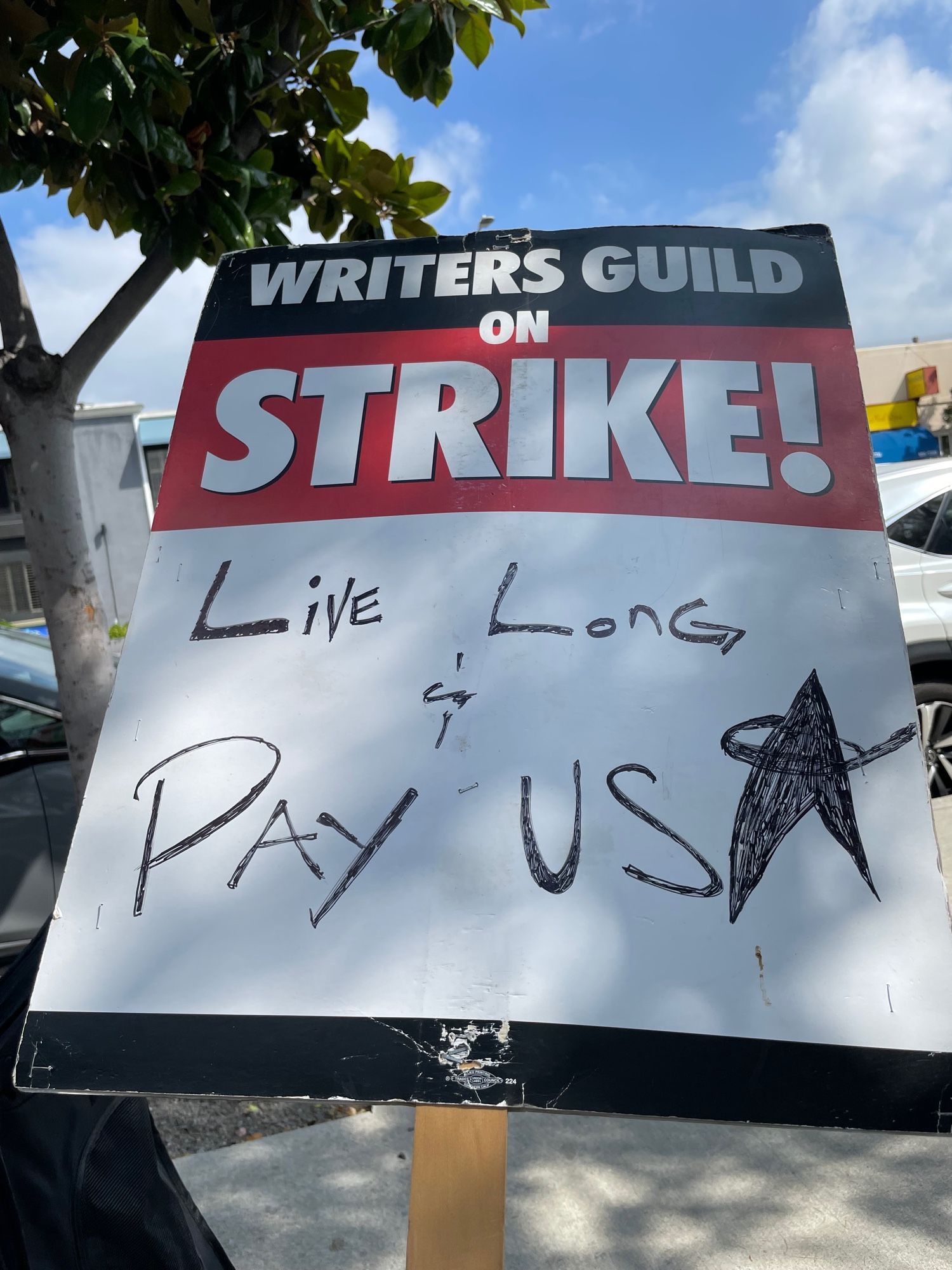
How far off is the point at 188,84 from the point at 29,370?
870mm

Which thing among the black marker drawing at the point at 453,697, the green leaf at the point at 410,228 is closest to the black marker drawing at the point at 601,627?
the black marker drawing at the point at 453,697

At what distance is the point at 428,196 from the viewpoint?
301 cm

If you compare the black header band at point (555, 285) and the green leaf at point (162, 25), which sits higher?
the green leaf at point (162, 25)

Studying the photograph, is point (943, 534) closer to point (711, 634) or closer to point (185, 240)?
point (185, 240)

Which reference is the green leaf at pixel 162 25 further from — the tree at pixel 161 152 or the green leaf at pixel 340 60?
the green leaf at pixel 340 60

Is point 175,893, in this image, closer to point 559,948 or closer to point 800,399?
point 559,948

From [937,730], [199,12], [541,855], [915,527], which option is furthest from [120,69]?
[937,730]

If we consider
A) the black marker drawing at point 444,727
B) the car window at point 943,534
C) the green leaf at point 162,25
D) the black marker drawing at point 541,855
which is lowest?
the black marker drawing at point 541,855

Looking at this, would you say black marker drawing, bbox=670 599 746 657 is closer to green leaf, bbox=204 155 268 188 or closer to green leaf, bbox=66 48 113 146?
green leaf, bbox=66 48 113 146

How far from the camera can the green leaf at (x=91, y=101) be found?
2160mm

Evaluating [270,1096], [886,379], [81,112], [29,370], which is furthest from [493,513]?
[886,379]

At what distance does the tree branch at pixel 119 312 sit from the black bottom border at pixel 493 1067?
7.10ft

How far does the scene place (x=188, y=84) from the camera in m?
2.73

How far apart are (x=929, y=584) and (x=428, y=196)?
3.41 m
